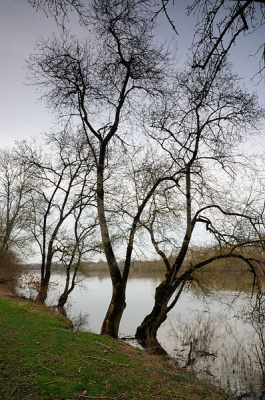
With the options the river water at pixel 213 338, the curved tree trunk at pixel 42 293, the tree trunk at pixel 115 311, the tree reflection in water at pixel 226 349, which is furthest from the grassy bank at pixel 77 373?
the curved tree trunk at pixel 42 293

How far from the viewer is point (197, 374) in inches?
313

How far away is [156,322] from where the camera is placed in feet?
35.2

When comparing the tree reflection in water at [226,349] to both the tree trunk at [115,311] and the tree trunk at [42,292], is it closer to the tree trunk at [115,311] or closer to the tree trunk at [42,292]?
the tree trunk at [115,311]

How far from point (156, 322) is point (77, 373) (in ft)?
21.1

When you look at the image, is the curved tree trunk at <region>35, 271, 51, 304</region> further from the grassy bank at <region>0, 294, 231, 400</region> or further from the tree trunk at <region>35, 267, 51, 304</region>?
the grassy bank at <region>0, 294, 231, 400</region>

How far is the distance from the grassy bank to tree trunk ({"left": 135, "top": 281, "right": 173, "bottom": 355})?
3.86 m

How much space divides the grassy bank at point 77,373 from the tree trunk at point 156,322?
152 inches

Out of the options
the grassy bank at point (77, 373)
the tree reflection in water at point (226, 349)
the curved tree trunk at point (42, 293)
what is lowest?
the tree reflection in water at point (226, 349)

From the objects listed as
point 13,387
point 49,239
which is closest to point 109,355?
point 13,387

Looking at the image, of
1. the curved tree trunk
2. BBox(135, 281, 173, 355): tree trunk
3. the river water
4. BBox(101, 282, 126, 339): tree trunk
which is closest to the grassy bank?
BBox(101, 282, 126, 339): tree trunk

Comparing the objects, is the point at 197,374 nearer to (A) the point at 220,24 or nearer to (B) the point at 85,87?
(A) the point at 220,24

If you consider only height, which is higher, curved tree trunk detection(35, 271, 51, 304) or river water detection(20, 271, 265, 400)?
curved tree trunk detection(35, 271, 51, 304)

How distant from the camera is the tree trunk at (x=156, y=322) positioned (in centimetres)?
1047

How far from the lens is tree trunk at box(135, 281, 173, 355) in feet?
34.3
